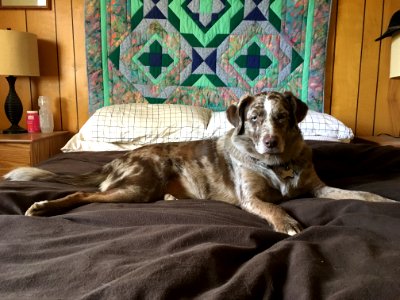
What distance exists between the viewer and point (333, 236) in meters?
1.00

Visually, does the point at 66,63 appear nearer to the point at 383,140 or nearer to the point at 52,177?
the point at 52,177

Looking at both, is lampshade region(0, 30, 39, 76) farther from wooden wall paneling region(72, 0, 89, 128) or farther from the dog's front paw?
the dog's front paw

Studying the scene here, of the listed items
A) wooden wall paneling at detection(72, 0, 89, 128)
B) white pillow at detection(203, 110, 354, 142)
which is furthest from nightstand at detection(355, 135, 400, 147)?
wooden wall paneling at detection(72, 0, 89, 128)

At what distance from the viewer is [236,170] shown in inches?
69.4

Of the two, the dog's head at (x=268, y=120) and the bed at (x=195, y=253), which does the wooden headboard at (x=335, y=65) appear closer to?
the dog's head at (x=268, y=120)

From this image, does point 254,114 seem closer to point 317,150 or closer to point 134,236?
point 317,150

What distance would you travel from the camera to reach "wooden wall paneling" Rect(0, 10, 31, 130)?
10.6 feet

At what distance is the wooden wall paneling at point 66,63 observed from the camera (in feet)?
10.5

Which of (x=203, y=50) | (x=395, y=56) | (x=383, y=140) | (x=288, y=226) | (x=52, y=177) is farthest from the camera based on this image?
(x=203, y=50)

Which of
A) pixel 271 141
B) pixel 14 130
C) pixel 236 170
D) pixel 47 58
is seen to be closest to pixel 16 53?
pixel 47 58

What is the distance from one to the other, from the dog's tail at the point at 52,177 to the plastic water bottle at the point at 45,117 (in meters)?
1.52

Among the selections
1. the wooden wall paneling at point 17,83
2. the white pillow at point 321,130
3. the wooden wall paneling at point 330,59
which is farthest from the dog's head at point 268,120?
the wooden wall paneling at point 17,83

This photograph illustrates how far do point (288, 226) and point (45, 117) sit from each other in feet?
8.84

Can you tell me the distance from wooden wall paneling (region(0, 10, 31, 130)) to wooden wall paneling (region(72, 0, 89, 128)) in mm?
508
